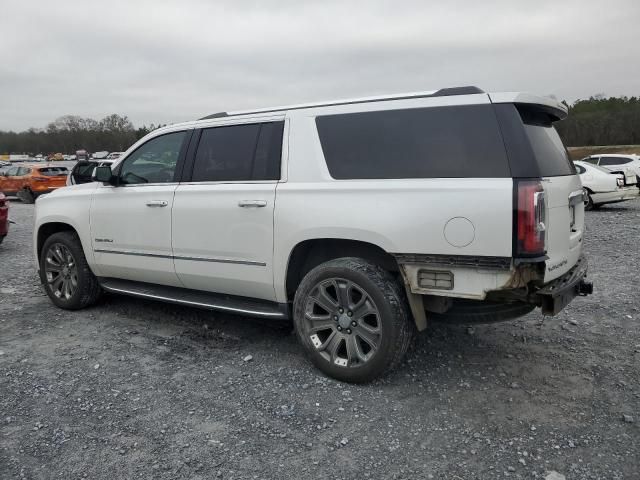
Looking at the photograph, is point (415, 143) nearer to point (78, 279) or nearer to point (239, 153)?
point (239, 153)

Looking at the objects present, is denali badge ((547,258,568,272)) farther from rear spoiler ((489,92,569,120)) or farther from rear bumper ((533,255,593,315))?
rear spoiler ((489,92,569,120))

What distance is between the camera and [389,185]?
349 centimetres

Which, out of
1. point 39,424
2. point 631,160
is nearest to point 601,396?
point 39,424

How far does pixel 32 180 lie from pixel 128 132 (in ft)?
154

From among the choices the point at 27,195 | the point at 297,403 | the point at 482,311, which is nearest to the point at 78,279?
the point at 297,403

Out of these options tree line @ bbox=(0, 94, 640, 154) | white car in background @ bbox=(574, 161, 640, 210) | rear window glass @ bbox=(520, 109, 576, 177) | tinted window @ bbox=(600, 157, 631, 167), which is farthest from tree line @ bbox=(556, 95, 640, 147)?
rear window glass @ bbox=(520, 109, 576, 177)

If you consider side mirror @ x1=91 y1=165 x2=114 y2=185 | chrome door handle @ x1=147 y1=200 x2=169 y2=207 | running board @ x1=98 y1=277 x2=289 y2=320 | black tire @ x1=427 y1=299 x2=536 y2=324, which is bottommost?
running board @ x1=98 y1=277 x2=289 y2=320

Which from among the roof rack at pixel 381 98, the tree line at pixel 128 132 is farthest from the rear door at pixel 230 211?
the tree line at pixel 128 132

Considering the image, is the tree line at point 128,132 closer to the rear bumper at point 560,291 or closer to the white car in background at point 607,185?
the white car in background at point 607,185

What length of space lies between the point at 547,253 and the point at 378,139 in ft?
4.33

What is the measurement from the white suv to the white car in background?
484 inches

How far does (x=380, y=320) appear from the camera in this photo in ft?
11.5

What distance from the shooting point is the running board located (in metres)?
4.11

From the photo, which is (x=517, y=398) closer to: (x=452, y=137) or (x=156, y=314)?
(x=452, y=137)
